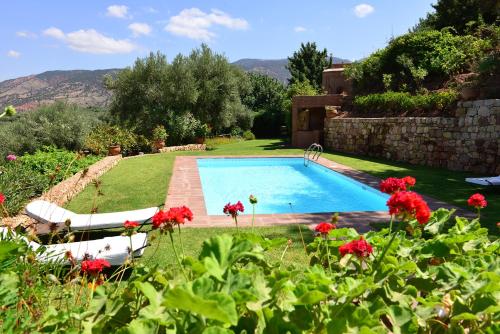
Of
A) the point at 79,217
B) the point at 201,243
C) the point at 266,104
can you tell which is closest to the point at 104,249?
the point at 201,243

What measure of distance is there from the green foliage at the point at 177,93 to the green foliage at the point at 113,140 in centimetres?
150

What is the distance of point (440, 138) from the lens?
1237 centimetres

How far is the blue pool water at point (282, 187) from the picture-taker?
9.32 metres

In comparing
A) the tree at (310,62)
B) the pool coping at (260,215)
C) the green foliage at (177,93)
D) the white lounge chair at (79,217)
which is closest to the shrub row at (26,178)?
the white lounge chair at (79,217)

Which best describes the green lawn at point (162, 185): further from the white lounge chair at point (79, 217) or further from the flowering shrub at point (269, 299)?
the flowering shrub at point (269, 299)

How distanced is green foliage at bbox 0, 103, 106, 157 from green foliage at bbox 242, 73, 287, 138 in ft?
41.3

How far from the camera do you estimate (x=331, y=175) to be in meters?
12.1

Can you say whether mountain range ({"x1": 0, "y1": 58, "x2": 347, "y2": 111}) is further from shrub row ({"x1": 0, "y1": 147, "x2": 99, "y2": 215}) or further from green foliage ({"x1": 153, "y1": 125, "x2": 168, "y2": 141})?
shrub row ({"x1": 0, "y1": 147, "x2": 99, "y2": 215})

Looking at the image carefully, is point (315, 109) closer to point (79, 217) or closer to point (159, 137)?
point (159, 137)

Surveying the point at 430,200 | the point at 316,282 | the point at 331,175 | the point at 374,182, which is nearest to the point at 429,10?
the point at 331,175

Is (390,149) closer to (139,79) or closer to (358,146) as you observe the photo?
(358,146)

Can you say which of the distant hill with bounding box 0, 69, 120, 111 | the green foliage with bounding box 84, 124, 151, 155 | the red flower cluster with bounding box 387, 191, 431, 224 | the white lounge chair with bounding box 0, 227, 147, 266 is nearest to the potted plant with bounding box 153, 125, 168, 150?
the green foliage with bounding box 84, 124, 151, 155

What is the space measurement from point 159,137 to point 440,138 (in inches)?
460

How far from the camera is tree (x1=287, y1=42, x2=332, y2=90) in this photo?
3600 centimetres
